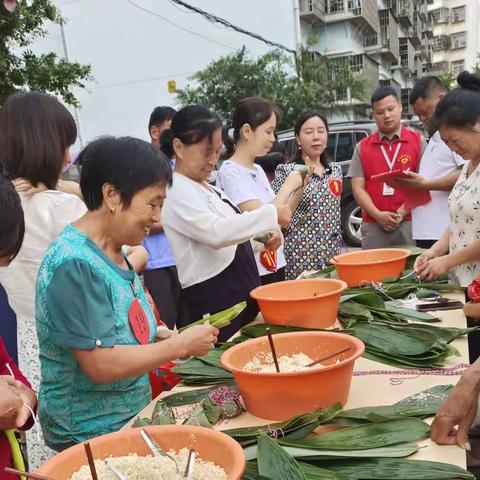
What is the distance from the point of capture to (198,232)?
2201mm

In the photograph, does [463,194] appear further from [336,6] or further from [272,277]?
[336,6]

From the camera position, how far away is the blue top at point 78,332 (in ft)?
4.26

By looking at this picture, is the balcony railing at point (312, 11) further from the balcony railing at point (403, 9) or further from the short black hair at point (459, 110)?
the short black hair at point (459, 110)

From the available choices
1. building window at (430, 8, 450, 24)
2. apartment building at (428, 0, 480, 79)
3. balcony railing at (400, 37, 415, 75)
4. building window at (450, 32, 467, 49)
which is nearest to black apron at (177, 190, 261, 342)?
balcony railing at (400, 37, 415, 75)

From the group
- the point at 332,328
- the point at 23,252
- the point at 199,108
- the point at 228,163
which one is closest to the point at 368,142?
the point at 228,163

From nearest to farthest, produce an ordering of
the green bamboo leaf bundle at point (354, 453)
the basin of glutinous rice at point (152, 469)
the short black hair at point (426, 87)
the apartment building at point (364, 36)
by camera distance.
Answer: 1. the basin of glutinous rice at point (152, 469)
2. the green bamboo leaf bundle at point (354, 453)
3. the short black hair at point (426, 87)
4. the apartment building at point (364, 36)

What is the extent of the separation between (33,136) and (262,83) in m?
13.9

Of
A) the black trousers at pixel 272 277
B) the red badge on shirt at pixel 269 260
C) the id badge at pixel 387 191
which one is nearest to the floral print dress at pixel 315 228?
the black trousers at pixel 272 277

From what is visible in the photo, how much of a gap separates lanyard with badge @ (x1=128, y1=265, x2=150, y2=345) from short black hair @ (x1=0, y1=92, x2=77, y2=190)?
2.20ft

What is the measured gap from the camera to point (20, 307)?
1926mm

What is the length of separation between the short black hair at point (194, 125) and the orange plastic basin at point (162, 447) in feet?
4.78

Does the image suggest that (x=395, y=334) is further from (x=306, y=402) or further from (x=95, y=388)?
(x=95, y=388)

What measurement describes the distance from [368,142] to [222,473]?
10.9 ft

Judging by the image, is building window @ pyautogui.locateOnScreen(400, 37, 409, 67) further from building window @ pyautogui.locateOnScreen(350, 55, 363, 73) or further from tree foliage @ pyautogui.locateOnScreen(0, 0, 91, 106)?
tree foliage @ pyautogui.locateOnScreen(0, 0, 91, 106)
